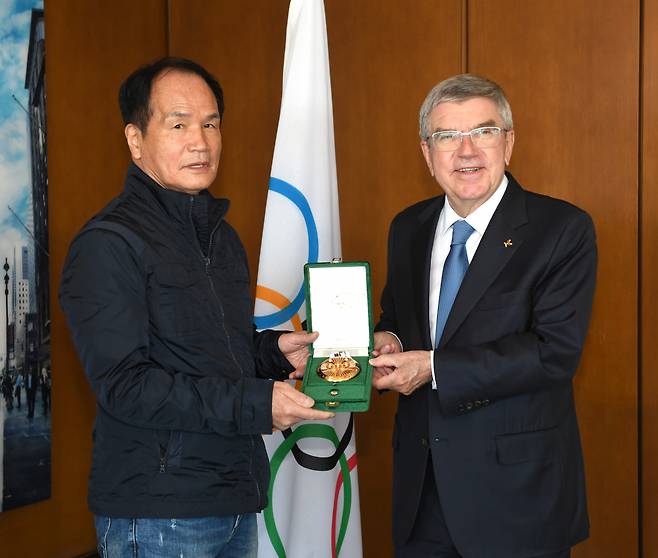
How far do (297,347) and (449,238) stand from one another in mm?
522

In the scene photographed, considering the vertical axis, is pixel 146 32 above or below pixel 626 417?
above

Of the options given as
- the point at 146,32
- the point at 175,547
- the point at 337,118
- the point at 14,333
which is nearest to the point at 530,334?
the point at 175,547

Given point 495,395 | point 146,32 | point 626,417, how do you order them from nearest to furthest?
1. point 495,395
2. point 626,417
3. point 146,32

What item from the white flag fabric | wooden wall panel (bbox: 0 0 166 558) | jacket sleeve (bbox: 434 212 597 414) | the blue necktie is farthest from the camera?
wooden wall panel (bbox: 0 0 166 558)

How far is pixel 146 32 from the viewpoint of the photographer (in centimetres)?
376

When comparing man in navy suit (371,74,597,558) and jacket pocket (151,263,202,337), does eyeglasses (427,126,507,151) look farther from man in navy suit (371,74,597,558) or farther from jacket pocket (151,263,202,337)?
jacket pocket (151,263,202,337)

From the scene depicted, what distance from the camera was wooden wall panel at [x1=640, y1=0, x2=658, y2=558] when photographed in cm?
281

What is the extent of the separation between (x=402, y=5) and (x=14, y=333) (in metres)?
2.07

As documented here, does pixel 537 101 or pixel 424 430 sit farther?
pixel 537 101

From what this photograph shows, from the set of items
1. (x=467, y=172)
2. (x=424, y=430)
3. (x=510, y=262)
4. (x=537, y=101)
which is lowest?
(x=424, y=430)

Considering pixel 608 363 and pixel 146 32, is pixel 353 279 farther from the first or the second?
pixel 146 32

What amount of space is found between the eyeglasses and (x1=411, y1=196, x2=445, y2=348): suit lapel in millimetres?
242

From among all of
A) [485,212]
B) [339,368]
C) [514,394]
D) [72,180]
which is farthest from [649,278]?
[72,180]

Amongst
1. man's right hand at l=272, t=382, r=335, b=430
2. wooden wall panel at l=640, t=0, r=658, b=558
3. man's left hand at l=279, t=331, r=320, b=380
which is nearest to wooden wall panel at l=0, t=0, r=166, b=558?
man's left hand at l=279, t=331, r=320, b=380
